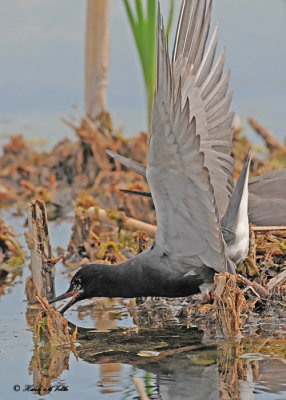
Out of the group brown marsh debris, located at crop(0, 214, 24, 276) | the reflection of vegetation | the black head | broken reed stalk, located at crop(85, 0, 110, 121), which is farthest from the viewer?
broken reed stalk, located at crop(85, 0, 110, 121)

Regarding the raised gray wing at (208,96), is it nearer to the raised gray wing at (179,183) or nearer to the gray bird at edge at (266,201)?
the gray bird at edge at (266,201)

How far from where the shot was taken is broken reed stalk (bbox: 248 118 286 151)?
37.1 ft

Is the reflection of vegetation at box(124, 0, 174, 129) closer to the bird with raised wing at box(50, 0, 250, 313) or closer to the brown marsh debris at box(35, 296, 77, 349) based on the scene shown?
the bird with raised wing at box(50, 0, 250, 313)

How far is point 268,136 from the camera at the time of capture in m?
11.7

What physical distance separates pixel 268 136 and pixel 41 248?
6.34m

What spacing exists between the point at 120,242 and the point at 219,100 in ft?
5.53

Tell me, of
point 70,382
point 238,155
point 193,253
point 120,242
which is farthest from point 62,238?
point 70,382

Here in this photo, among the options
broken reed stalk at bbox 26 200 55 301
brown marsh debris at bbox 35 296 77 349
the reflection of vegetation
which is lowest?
brown marsh debris at bbox 35 296 77 349

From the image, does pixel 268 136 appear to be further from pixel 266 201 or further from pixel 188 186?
pixel 188 186

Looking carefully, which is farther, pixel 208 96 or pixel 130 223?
pixel 130 223

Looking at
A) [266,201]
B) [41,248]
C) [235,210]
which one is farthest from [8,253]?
[235,210]

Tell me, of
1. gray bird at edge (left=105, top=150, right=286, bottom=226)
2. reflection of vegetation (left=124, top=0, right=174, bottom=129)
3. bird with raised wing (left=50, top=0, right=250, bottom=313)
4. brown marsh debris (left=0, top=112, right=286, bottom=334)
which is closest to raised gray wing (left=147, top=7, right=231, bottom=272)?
bird with raised wing (left=50, top=0, right=250, bottom=313)

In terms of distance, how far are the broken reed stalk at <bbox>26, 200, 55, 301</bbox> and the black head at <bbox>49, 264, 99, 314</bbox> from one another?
1.45 ft

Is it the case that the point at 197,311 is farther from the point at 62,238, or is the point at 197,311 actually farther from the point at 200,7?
the point at 62,238
